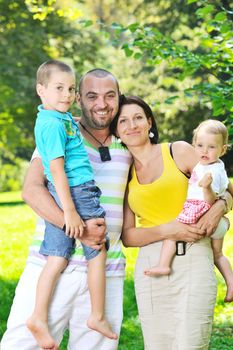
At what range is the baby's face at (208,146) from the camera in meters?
3.73

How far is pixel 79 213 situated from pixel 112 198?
283 mm

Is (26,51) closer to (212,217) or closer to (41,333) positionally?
(212,217)

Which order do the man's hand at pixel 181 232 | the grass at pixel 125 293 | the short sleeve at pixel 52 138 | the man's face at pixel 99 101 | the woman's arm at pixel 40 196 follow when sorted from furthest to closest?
the grass at pixel 125 293 < the man's face at pixel 99 101 < the man's hand at pixel 181 232 < the woman's arm at pixel 40 196 < the short sleeve at pixel 52 138

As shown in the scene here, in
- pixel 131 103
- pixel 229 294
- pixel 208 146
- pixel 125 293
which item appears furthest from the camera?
pixel 125 293

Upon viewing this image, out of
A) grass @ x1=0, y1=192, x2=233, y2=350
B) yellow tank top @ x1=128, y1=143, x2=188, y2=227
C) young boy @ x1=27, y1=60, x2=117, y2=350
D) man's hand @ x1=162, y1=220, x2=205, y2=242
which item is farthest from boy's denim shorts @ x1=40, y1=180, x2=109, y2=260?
grass @ x1=0, y1=192, x2=233, y2=350

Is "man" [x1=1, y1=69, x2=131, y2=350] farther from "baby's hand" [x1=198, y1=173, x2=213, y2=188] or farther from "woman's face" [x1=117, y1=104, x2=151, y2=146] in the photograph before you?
"baby's hand" [x1=198, y1=173, x2=213, y2=188]

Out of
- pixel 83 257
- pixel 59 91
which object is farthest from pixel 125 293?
pixel 59 91

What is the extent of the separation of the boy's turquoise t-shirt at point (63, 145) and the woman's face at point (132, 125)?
0.32 m

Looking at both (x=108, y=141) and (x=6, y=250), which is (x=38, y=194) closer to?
(x=108, y=141)

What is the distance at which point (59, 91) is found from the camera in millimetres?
3590

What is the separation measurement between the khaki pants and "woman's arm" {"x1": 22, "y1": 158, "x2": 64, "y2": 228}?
61cm

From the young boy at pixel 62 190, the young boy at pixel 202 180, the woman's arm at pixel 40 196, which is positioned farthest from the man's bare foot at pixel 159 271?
the woman's arm at pixel 40 196

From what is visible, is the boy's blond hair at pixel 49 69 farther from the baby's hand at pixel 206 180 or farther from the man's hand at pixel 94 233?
the baby's hand at pixel 206 180

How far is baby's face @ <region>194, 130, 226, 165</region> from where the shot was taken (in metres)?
3.73
